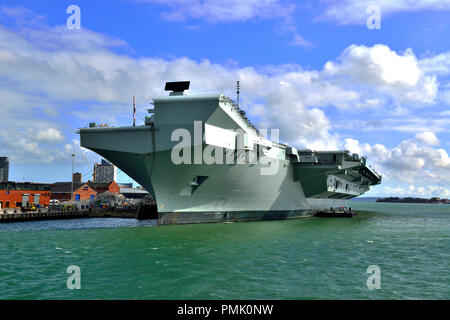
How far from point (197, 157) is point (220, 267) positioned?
11.2m

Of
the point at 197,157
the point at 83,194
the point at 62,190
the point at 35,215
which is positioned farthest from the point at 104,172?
the point at 197,157

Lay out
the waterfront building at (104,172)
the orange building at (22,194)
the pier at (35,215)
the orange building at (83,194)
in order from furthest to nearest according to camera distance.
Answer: the waterfront building at (104,172) → the orange building at (83,194) → the orange building at (22,194) → the pier at (35,215)

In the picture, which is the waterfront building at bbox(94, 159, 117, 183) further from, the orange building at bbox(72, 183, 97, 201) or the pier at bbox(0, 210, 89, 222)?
the pier at bbox(0, 210, 89, 222)

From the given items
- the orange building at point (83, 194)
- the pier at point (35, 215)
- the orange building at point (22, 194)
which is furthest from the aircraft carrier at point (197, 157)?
the orange building at point (83, 194)

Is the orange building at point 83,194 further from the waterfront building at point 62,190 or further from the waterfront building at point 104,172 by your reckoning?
the waterfront building at point 104,172

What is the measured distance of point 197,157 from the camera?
23422 mm

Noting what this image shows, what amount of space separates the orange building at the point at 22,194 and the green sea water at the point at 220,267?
2663cm

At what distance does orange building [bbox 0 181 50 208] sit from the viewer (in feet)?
145

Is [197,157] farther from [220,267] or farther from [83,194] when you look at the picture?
[83,194]

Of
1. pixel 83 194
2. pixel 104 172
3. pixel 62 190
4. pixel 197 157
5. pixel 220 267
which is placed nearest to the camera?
pixel 220 267

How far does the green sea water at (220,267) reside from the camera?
1033cm

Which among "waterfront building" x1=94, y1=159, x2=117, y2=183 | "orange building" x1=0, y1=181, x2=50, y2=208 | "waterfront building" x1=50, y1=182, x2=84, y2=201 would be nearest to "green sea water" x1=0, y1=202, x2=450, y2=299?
"orange building" x1=0, y1=181, x2=50, y2=208
